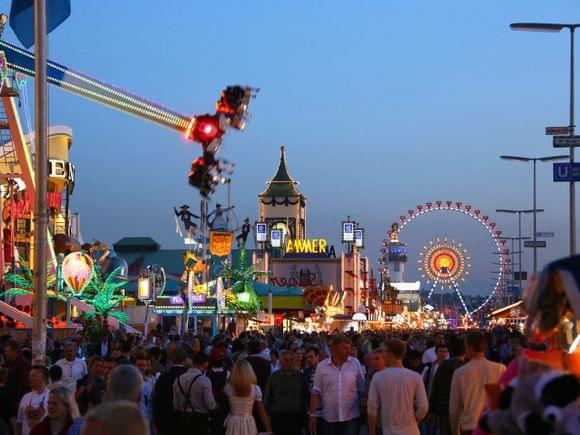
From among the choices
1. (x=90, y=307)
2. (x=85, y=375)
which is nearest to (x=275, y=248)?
(x=90, y=307)

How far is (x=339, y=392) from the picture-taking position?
547 inches

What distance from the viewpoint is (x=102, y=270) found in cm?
6594

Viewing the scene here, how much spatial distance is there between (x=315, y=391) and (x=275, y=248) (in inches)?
4677

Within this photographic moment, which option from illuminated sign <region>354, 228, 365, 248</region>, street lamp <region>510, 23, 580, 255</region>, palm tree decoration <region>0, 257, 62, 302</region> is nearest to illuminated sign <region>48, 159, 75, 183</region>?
palm tree decoration <region>0, 257, 62, 302</region>

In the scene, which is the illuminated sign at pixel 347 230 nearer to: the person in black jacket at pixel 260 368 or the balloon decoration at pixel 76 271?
the balloon decoration at pixel 76 271

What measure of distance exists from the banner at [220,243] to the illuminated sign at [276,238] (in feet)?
229

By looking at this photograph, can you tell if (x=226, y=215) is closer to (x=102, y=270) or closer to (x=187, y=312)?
(x=102, y=270)

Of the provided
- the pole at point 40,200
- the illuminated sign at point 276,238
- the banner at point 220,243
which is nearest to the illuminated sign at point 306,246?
the illuminated sign at point 276,238

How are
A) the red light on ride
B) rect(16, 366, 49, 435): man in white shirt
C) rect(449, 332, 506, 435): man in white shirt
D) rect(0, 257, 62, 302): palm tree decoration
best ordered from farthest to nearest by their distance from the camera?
1. rect(0, 257, 62, 302): palm tree decoration
2. the red light on ride
3. rect(449, 332, 506, 435): man in white shirt
4. rect(16, 366, 49, 435): man in white shirt

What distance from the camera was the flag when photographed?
80.4 feet

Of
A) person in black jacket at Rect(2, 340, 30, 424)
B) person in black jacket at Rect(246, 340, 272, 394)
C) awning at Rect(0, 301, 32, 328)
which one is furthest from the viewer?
awning at Rect(0, 301, 32, 328)

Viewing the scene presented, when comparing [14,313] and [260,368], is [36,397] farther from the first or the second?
[14,313]

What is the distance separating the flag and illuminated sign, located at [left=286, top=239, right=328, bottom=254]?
10145cm

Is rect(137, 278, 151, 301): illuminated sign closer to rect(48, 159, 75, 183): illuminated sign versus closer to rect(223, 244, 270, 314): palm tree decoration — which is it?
rect(223, 244, 270, 314): palm tree decoration
